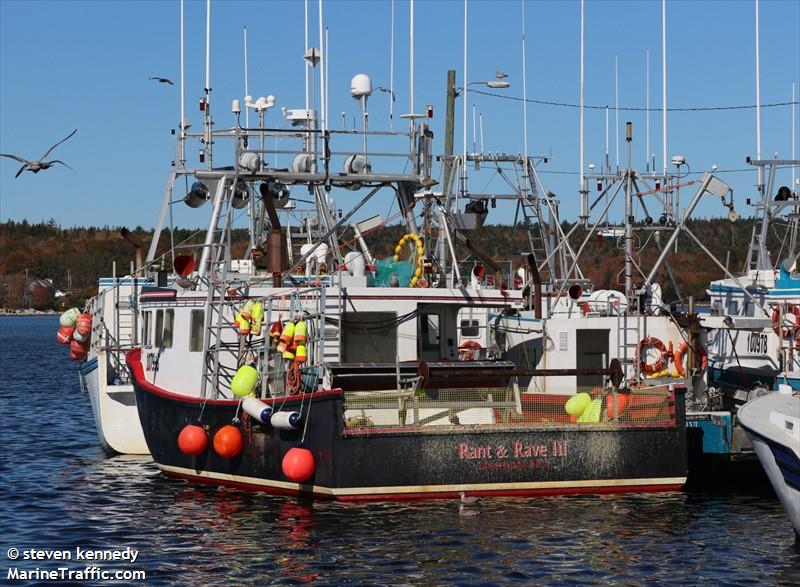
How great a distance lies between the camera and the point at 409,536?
18031 millimetres

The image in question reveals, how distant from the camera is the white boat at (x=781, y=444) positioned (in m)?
16.3

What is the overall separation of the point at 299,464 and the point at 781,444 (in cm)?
700

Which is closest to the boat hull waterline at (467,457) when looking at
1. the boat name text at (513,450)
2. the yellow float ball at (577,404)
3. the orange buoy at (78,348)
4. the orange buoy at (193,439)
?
the boat name text at (513,450)

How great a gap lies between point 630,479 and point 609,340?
7.05 m

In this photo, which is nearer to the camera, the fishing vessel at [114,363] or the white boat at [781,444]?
the white boat at [781,444]

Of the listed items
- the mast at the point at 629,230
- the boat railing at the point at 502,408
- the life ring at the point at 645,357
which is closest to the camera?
the boat railing at the point at 502,408

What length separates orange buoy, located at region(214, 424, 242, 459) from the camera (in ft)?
67.7

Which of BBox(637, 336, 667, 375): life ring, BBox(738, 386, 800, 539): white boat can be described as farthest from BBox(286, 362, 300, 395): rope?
BBox(637, 336, 667, 375): life ring

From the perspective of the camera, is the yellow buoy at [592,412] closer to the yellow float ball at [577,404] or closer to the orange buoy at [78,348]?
the yellow float ball at [577,404]

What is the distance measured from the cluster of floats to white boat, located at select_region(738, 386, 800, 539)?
249cm

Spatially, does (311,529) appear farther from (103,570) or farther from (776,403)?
(776,403)

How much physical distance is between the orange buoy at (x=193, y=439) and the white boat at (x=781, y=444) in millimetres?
8602

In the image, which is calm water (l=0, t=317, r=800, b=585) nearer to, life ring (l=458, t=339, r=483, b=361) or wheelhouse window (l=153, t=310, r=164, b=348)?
wheelhouse window (l=153, t=310, r=164, b=348)

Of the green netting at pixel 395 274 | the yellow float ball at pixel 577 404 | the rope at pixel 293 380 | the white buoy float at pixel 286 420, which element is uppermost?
the green netting at pixel 395 274
